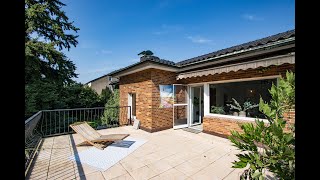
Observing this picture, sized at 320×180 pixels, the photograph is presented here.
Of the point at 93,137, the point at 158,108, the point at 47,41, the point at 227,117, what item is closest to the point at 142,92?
the point at 158,108

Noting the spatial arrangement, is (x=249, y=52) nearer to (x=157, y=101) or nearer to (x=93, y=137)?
(x=157, y=101)

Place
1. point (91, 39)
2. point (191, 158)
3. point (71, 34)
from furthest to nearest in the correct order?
point (71, 34) < point (91, 39) < point (191, 158)

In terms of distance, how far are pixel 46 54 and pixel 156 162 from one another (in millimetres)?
13433

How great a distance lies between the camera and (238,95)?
7246 millimetres

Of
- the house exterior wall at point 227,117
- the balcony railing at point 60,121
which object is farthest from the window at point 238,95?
the balcony railing at point 60,121

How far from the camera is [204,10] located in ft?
25.1

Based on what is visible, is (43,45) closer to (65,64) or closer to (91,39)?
(65,64)

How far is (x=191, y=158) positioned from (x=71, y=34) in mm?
17075

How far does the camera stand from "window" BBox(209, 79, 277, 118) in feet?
20.9

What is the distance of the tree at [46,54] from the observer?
1226 centimetres

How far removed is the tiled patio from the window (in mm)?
1501

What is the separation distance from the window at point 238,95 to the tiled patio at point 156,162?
4.93ft
